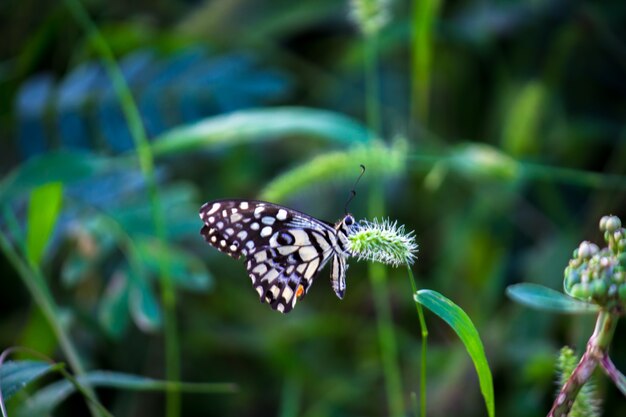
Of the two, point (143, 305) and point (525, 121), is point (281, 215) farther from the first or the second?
point (525, 121)

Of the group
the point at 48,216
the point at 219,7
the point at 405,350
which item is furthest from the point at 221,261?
the point at 48,216

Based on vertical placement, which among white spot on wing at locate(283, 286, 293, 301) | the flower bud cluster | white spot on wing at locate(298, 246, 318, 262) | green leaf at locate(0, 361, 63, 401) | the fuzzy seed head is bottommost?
green leaf at locate(0, 361, 63, 401)

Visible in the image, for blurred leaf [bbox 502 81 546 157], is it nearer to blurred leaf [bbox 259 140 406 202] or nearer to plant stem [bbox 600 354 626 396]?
blurred leaf [bbox 259 140 406 202]

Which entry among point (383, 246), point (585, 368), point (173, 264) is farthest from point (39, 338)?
point (585, 368)

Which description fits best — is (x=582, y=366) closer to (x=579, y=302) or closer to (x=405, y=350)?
(x=579, y=302)

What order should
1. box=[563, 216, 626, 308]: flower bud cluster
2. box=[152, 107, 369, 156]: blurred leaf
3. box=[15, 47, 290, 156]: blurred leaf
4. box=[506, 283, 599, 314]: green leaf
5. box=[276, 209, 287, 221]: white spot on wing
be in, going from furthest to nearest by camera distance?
box=[15, 47, 290, 156]: blurred leaf
box=[152, 107, 369, 156]: blurred leaf
box=[276, 209, 287, 221]: white spot on wing
box=[506, 283, 599, 314]: green leaf
box=[563, 216, 626, 308]: flower bud cluster

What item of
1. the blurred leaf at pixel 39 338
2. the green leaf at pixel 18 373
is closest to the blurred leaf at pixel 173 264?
the blurred leaf at pixel 39 338

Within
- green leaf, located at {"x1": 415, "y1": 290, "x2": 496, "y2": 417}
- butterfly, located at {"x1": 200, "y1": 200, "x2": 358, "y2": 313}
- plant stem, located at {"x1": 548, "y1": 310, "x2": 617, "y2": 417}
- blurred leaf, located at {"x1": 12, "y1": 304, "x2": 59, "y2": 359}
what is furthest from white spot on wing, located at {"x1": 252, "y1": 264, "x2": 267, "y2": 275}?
blurred leaf, located at {"x1": 12, "y1": 304, "x2": 59, "y2": 359}
